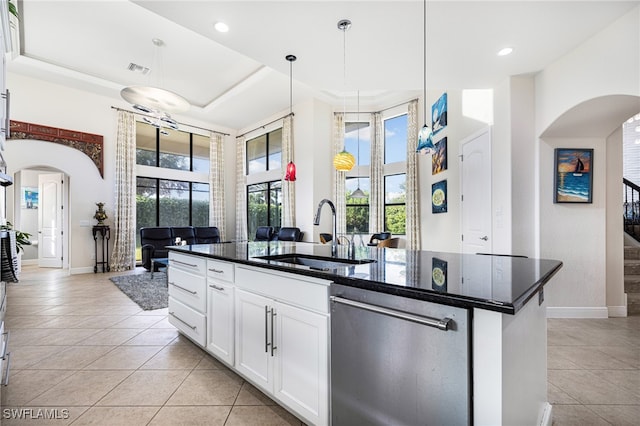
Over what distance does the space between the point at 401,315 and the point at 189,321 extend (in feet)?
6.65

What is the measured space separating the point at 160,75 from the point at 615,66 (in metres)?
6.80

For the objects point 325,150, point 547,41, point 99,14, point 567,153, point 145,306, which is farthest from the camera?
point 325,150

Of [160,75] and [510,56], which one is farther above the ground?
[160,75]

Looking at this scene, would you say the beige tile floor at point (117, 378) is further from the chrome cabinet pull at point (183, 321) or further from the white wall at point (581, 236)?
the white wall at point (581, 236)

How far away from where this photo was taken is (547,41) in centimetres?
277

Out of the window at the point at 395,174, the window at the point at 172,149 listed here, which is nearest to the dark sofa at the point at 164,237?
the window at the point at 172,149

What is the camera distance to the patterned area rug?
12.7 ft

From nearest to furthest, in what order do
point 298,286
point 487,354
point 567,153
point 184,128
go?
point 487,354 < point 298,286 < point 567,153 < point 184,128

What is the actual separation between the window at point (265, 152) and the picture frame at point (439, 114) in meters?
3.85

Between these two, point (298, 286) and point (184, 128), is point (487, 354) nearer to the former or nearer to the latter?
point (298, 286)

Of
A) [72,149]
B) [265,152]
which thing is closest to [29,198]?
[72,149]

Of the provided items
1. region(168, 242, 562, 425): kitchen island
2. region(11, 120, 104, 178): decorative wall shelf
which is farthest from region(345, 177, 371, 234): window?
region(11, 120, 104, 178): decorative wall shelf

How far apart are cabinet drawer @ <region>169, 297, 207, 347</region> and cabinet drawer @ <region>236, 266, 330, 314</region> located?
685mm

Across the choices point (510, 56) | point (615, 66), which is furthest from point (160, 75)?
point (615, 66)
